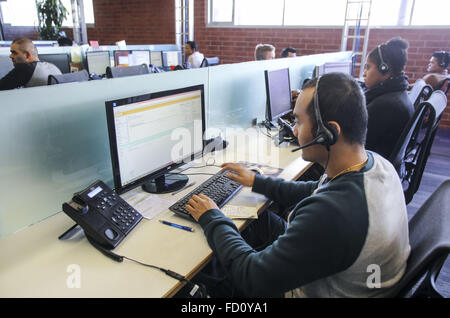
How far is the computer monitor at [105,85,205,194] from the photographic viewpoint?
114 cm

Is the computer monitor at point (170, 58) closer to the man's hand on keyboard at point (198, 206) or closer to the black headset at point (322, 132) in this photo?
the man's hand on keyboard at point (198, 206)

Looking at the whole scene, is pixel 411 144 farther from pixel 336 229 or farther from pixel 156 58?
pixel 156 58

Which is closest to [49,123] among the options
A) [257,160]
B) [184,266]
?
[184,266]

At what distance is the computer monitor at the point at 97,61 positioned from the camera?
4.28 meters

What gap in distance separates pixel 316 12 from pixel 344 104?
505cm

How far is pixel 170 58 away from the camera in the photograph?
18.0 feet

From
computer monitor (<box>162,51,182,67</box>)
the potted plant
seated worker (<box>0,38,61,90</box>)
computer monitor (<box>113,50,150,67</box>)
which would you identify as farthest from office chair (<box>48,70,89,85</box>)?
the potted plant

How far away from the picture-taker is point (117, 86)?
1307 millimetres

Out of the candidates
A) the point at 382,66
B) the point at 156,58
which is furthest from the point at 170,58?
the point at 382,66

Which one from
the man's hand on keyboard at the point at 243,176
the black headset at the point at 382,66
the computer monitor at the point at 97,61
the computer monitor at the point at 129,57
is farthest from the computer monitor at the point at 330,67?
the computer monitor at the point at 97,61

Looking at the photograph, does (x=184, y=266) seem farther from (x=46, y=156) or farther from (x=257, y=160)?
(x=257, y=160)

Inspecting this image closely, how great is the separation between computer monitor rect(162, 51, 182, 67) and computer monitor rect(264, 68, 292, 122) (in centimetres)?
342

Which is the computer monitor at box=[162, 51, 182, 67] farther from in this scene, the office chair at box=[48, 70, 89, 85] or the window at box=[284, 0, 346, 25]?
the office chair at box=[48, 70, 89, 85]

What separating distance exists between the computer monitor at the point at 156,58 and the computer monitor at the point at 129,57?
0.14 meters
